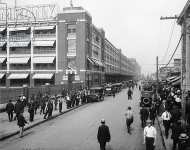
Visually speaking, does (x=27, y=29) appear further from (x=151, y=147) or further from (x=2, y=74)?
(x=151, y=147)

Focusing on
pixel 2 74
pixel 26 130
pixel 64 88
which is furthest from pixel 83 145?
pixel 2 74

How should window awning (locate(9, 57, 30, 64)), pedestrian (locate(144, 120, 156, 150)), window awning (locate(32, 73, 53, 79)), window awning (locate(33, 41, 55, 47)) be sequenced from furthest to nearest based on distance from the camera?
window awning (locate(9, 57, 30, 64))
window awning (locate(33, 41, 55, 47))
window awning (locate(32, 73, 53, 79))
pedestrian (locate(144, 120, 156, 150))

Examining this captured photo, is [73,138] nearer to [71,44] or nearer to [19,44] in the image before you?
[71,44]

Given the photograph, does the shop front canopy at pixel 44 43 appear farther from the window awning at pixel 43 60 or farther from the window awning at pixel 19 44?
the window awning at pixel 43 60

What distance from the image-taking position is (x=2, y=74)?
5531cm

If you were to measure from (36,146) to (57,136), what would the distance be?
2.35 meters

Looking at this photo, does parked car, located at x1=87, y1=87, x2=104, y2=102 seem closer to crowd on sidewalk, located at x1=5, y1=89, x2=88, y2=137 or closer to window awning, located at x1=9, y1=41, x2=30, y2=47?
A: crowd on sidewalk, located at x1=5, y1=89, x2=88, y2=137

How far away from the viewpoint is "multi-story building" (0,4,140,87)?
52.7m

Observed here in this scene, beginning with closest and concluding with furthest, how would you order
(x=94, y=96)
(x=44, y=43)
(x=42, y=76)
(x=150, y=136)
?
(x=150, y=136) → (x=94, y=96) → (x=42, y=76) → (x=44, y=43)

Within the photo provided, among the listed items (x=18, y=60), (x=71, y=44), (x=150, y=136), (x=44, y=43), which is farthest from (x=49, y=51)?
(x=150, y=136)

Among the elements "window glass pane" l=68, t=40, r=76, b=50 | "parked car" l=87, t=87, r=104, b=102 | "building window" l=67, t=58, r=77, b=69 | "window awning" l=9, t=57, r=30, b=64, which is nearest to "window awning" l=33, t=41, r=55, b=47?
"window glass pane" l=68, t=40, r=76, b=50

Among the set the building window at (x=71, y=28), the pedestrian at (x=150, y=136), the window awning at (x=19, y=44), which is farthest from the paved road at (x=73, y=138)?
the building window at (x=71, y=28)

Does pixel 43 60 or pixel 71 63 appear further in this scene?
pixel 71 63

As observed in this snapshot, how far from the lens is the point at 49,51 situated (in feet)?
178
